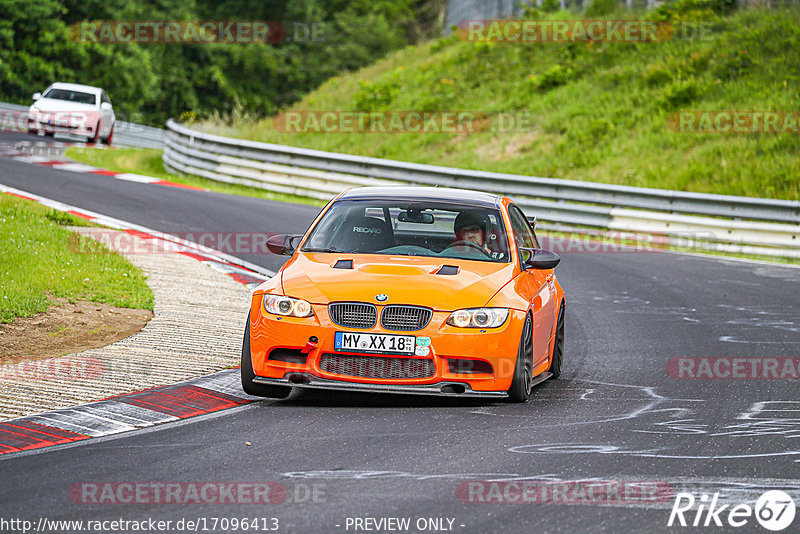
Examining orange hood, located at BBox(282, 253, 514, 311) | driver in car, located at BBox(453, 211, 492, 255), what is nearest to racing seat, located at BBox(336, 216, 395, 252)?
orange hood, located at BBox(282, 253, 514, 311)

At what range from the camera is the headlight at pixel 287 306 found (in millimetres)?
7523

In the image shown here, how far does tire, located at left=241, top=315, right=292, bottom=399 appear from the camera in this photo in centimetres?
766

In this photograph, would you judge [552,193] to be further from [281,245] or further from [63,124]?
[63,124]

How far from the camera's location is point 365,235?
8680 mm

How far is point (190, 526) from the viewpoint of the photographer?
495 centimetres

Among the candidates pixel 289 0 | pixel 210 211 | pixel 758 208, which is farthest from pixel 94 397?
pixel 289 0

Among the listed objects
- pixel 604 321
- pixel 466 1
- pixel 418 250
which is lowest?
pixel 604 321

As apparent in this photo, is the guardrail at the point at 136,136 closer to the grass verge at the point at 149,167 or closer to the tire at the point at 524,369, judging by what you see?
the grass verge at the point at 149,167

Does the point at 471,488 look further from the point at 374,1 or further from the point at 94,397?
the point at 374,1

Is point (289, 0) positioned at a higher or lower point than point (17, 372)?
higher

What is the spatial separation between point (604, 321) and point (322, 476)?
6615mm

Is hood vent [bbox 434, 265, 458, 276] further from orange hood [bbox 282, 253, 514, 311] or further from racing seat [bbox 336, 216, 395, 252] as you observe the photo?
racing seat [bbox 336, 216, 395, 252]

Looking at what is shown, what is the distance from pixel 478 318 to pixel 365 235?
1.53 meters

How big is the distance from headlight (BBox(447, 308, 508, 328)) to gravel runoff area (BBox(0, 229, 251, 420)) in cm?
218
